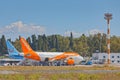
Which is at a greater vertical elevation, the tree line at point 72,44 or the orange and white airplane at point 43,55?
the tree line at point 72,44

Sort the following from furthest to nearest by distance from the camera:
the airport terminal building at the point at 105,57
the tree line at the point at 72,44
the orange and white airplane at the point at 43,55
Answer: the tree line at the point at 72,44, the airport terminal building at the point at 105,57, the orange and white airplane at the point at 43,55

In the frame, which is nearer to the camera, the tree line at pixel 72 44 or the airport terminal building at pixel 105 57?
the airport terminal building at pixel 105 57

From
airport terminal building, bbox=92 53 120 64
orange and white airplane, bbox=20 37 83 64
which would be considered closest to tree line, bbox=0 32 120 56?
airport terminal building, bbox=92 53 120 64

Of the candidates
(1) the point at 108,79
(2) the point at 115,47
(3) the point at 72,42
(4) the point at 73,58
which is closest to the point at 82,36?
(3) the point at 72,42

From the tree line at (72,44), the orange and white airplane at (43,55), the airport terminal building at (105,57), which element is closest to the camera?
the orange and white airplane at (43,55)

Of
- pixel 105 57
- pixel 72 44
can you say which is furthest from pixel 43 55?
pixel 72 44

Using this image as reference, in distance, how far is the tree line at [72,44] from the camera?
160 metres

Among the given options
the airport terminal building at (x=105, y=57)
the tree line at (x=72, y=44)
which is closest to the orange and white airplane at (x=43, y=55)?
the airport terminal building at (x=105, y=57)

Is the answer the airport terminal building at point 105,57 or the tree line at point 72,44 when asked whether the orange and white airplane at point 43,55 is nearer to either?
the airport terminal building at point 105,57

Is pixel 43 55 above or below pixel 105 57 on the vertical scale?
above

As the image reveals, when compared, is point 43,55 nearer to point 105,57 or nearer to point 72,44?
point 105,57

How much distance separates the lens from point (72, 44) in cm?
17250

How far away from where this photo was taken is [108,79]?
1383 inches

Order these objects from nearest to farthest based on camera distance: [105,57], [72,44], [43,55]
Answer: [43,55] → [105,57] → [72,44]
